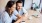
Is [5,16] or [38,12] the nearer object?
[5,16]

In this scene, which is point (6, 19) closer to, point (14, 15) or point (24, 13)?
point (14, 15)

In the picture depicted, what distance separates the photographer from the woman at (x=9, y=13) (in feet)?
2.41

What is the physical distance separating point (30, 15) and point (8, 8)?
0.28 m

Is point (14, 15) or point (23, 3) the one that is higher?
point (23, 3)

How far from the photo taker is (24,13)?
93 centimetres

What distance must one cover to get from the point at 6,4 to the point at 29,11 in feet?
0.91

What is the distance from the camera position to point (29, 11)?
88cm

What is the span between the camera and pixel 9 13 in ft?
2.48

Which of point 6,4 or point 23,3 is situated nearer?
point 6,4

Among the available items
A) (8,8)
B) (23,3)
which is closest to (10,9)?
(8,8)

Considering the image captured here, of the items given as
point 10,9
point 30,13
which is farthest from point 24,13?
point 10,9

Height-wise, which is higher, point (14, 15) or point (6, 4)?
point (6, 4)

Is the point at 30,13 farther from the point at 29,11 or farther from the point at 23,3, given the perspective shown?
the point at 23,3

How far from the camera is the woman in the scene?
0.73 m
